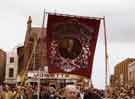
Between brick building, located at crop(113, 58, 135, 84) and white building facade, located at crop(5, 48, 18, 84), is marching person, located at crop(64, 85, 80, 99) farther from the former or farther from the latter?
white building facade, located at crop(5, 48, 18, 84)

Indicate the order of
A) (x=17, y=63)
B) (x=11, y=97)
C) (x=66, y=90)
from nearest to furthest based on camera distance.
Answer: (x=66, y=90)
(x=11, y=97)
(x=17, y=63)

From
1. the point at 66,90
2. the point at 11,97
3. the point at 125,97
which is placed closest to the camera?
the point at 66,90

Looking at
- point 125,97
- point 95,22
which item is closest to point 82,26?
point 95,22

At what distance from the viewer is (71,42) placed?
44.8ft

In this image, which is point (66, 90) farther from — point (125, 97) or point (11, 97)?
point (11, 97)

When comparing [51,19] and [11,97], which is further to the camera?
[11,97]

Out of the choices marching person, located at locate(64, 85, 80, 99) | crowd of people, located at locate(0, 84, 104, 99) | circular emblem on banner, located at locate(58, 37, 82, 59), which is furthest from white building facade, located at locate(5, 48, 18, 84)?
marching person, located at locate(64, 85, 80, 99)

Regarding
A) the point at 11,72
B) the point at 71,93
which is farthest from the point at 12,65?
the point at 71,93

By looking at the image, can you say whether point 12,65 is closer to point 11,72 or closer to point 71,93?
point 11,72

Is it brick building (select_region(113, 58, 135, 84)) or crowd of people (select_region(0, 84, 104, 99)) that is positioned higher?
brick building (select_region(113, 58, 135, 84))

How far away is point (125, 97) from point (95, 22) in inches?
168

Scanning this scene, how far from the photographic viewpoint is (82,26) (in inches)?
534

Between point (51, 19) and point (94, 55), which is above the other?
point (51, 19)

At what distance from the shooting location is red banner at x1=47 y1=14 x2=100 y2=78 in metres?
13.5
